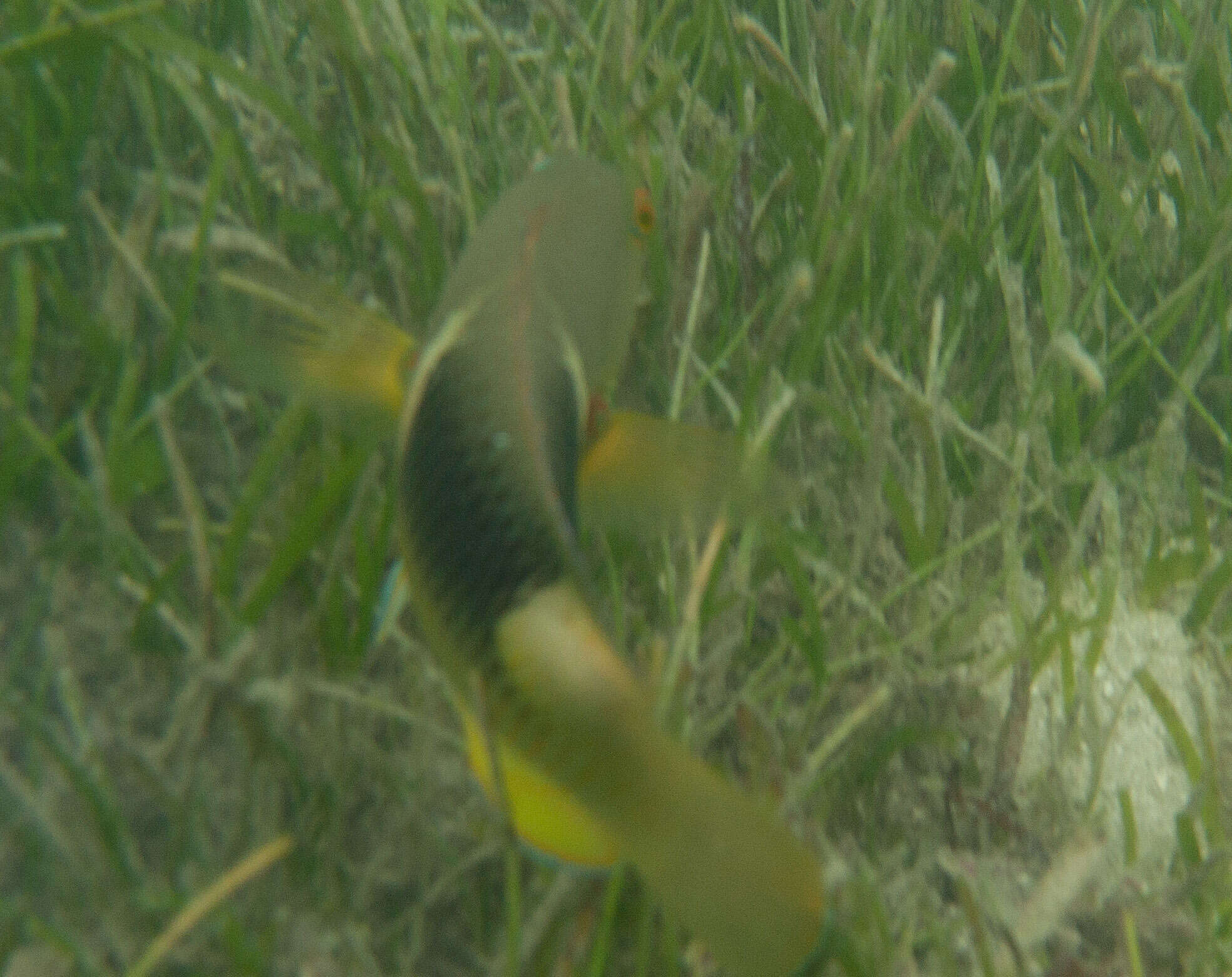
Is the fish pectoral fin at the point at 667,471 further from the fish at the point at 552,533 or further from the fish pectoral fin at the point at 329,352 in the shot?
the fish pectoral fin at the point at 329,352

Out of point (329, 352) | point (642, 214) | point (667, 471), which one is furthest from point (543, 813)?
point (642, 214)

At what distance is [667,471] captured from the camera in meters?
1.83

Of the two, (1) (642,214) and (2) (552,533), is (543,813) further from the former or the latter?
(1) (642,214)

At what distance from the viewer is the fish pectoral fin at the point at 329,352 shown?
6.09 ft

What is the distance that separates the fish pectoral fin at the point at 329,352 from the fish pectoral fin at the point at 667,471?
376 millimetres

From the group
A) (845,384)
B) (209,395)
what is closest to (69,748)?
(209,395)

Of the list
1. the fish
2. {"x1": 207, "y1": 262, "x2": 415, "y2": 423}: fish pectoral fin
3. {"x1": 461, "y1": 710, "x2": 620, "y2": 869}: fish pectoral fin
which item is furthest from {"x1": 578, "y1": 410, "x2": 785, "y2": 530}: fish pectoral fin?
{"x1": 461, "y1": 710, "x2": 620, "y2": 869}: fish pectoral fin

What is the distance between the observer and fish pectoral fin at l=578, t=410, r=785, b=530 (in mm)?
1809

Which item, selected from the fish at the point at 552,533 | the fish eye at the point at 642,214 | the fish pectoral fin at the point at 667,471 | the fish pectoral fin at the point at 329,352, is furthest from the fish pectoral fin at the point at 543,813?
the fish eye at the point at 642,214

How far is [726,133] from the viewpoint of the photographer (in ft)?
10.5

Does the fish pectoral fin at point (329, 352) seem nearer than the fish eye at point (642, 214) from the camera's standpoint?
Yes

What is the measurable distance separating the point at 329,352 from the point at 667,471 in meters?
0.65

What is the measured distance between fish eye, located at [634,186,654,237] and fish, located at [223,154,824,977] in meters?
0.10

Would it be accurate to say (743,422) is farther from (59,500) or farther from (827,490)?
(59,500)
